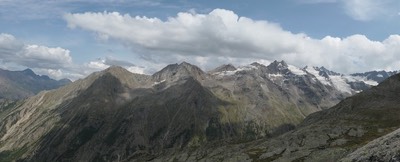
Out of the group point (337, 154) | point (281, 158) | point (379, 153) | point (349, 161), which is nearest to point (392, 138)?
point (379, 153)

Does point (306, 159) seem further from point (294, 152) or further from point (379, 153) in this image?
point (379, 153)

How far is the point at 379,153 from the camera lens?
43719 mm

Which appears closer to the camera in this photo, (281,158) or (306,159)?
(306,159)

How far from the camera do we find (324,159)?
169750 mm

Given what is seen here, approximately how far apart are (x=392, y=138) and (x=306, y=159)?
139850 mm

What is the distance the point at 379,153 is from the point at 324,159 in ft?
432

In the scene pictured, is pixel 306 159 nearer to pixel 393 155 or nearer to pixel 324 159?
pixel 324 159

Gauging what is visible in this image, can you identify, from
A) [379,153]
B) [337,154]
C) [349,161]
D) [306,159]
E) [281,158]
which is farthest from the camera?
[281,158]

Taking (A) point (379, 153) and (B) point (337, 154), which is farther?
(B) point (337, 154)

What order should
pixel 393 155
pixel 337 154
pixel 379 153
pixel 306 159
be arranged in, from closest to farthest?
pixel 393 155 → pixel 379 153 → pixel 337 154 → pixel 306 159

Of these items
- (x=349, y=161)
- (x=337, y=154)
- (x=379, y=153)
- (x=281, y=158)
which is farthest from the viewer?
(x=281, y=158)

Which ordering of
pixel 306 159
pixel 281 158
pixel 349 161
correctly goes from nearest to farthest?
pixel 349 161 < pixel 306 159 < pixel 281 158

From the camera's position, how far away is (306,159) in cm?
18000

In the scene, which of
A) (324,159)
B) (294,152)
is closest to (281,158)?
(294,152)
